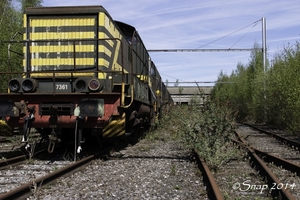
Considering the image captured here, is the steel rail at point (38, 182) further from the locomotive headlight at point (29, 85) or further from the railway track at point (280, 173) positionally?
the railway track at point (280, 173)

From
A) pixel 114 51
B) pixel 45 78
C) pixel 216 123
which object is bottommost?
pixel 216 123

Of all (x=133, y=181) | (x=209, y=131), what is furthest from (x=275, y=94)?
(x=133, y=181)

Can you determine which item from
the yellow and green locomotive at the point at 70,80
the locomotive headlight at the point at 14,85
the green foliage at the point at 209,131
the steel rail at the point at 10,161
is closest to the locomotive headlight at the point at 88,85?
the yellow and green locomotive at the point at 70,80

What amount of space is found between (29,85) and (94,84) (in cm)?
138

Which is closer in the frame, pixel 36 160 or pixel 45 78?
pixel 36 160

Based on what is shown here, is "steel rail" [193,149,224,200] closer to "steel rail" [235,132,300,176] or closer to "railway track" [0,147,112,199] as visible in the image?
"steel rail" [235,132,300,176]

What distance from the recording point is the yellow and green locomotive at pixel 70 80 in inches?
280

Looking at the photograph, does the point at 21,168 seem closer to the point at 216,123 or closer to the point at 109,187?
the point at 109,187

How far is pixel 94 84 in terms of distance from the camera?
7.04 metres

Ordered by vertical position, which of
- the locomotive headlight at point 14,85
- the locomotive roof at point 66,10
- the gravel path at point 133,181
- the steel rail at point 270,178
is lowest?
the gravel path at point 133,181

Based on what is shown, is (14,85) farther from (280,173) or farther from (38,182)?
(280,173)

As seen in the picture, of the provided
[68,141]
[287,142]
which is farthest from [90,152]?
[287,142]

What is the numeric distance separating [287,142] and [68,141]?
7.08 metres

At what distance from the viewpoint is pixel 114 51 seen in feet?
29.5
